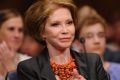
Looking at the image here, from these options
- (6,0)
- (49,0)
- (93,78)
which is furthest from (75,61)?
(6,0)

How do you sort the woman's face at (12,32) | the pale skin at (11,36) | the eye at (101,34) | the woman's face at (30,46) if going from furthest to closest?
the woman's face at (30,46)
the woman's face at (12,32)
the eye at (101,34)
the pale skin at (11,36)

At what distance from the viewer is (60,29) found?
10.3 feet

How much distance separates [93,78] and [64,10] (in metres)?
0.51

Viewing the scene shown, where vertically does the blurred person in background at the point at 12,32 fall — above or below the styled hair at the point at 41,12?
below

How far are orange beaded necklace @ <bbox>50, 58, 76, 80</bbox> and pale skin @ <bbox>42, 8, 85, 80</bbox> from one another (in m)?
0.03

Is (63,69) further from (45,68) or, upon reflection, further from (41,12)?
(41,12)

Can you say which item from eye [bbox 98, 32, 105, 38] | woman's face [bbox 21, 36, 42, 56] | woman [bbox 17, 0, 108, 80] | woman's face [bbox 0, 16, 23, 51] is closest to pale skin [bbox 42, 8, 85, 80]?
woman [bbox 17, 0, 108, 80]

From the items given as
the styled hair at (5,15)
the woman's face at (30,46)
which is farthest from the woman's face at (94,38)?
the woman's face at (30,46)

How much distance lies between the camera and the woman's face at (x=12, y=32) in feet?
14.9

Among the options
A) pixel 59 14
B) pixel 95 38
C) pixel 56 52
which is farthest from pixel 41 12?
pixel 95 38

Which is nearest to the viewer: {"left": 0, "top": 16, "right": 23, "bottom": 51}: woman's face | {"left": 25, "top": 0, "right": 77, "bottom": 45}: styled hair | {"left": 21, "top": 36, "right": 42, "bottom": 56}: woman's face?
{"left": 25, "top": 0, "right": 77, "bottom": 45}: styled hair

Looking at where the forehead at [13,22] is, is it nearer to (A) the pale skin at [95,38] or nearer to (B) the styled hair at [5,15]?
(B) the styled hair at [5,15]

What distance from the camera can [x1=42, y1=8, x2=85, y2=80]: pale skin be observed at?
3.14 metres

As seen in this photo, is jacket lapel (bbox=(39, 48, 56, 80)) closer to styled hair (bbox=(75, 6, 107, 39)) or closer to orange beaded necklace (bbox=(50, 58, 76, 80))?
orange beaded necklace (bbox=(50, 58, 76, 80))
